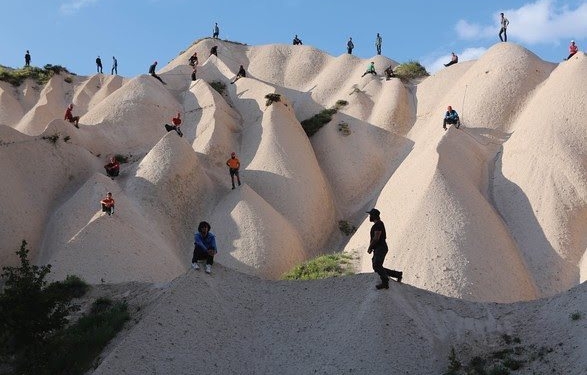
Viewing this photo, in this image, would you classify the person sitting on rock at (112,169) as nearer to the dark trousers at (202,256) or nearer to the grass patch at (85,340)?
the grass patch at (85,340)

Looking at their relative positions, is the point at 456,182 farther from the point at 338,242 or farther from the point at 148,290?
the point at 148,290

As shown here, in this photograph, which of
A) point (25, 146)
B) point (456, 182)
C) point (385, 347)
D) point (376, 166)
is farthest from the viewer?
point (376, 166)

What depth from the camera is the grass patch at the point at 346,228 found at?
30.2 m

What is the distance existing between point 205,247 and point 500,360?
256 inches

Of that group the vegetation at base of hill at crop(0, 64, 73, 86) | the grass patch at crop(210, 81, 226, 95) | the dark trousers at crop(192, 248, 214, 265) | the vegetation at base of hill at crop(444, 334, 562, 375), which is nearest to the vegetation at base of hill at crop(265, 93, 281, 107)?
the grass patch at crop(210, 81, 226, 95)

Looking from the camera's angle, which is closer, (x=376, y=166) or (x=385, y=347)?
(x=385, y=347)

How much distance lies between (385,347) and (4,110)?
34749mm

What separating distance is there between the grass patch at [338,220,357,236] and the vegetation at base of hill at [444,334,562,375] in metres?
17.8

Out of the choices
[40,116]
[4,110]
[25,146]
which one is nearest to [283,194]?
[25,146]

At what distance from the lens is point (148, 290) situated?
15.3m

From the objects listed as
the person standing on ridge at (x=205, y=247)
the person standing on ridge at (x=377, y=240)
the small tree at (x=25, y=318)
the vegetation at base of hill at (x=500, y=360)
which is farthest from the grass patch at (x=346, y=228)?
the small tree at (x=25, y=318)

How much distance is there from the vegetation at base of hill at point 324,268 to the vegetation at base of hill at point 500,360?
11.1m

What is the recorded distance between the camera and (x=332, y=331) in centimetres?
1328

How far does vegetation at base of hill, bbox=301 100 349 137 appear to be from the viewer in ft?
121
